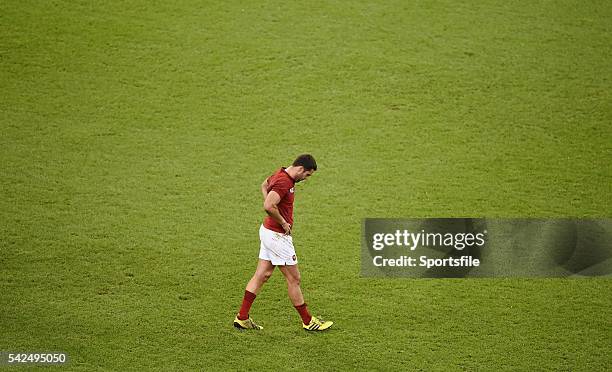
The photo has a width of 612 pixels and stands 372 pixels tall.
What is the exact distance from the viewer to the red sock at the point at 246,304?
26.4 feet

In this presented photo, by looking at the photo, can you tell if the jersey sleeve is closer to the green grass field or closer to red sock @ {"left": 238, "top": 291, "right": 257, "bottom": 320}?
red sock @ {"left": 238, "top": 291, "right": 257, "bottom": 320}

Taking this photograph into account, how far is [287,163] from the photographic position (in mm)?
11391

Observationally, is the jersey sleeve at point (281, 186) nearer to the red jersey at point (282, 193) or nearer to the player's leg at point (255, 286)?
the red jersey at point (282, 193)

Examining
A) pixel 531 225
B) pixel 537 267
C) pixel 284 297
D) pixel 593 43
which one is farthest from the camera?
pixel 593 43

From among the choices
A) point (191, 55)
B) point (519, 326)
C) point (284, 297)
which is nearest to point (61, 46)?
point (191, 55)

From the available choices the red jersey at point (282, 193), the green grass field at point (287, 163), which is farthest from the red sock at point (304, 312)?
the red jersey at point (282, 193)

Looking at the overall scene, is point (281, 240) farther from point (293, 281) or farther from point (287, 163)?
point (287, 163)

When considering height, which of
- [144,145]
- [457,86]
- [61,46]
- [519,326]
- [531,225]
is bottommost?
[519,326]

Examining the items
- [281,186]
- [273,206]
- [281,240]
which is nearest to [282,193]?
[281,186]

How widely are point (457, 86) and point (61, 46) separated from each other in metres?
6.67

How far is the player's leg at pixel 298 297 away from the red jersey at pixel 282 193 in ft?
1.36

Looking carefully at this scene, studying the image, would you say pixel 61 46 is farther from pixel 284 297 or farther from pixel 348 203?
pixel 284 297

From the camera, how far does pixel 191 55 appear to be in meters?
13.4

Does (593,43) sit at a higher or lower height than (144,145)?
higher
